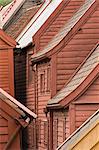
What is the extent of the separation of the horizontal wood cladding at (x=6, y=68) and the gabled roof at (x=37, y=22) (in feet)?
3.67

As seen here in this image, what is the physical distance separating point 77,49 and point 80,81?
4300 mm

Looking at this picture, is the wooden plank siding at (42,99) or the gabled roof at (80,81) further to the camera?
the wooden plank siding at (42,99)

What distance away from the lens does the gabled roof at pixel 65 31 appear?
2919 cm

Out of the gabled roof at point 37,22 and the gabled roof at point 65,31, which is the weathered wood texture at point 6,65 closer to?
the gabled roof at point 37,22

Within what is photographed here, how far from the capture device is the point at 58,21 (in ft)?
105

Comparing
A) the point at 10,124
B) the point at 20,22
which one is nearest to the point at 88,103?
the point at 10,124

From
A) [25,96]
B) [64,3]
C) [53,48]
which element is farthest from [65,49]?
[25,96]

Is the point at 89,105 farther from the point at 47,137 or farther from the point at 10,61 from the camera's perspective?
the point at 10,61

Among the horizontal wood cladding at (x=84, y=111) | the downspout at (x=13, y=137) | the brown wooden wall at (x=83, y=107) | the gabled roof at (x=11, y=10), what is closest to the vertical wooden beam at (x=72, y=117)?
the brown wooden wall at (x=83, y=107)

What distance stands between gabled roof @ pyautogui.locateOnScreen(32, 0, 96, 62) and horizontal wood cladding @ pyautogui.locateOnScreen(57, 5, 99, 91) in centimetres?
41

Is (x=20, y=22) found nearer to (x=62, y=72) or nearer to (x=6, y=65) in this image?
(x=6, y=65)

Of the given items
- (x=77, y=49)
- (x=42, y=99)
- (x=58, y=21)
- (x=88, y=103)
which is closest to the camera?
(x=88, y=103)

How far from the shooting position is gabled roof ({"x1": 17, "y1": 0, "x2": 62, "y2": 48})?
111 feet

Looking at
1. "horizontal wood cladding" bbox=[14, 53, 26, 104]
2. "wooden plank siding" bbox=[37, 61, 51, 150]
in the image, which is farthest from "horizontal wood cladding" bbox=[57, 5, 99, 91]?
"horizontal wood cladding" bbox=[14, 53, 26, 104]
